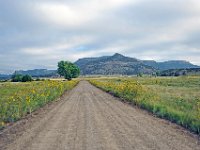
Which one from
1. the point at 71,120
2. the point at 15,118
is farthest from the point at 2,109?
the point at 71,120

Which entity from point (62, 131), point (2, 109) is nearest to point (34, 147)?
point (62, 131)

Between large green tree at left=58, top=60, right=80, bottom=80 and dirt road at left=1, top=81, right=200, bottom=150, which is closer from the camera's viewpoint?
dirt road at left=1, top=81, right=200, bottom=150

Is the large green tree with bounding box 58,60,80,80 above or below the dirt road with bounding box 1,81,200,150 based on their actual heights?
above

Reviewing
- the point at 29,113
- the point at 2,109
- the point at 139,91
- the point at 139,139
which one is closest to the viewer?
the point at 139,139

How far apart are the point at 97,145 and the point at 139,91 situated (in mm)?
23715

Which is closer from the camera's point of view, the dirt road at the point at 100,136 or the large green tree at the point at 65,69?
the dirt road at the point at 100,136

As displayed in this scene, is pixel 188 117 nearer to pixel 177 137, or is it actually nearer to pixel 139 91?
pixel 177 137

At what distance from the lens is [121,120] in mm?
17734

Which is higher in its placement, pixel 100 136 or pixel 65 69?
pixel 65 69

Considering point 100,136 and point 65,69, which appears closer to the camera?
point 100,136

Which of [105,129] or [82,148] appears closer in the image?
[82,148]

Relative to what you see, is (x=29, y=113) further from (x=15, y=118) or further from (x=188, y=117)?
(x=188, y=117)

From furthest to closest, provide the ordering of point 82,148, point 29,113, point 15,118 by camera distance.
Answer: point 29,113 → point 15,118 → point 82,148

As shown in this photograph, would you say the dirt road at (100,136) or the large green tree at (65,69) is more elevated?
the large green tree at (65,69)
